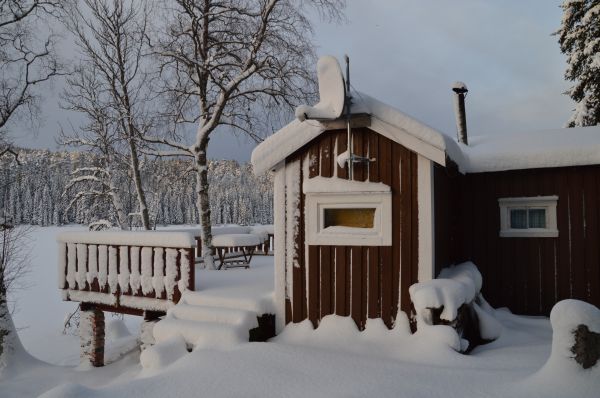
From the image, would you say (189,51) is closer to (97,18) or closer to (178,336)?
(97,18)

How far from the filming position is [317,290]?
228 inches

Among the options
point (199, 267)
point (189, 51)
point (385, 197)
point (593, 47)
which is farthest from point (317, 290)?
point (593, 47)

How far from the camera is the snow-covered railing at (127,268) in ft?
22.0

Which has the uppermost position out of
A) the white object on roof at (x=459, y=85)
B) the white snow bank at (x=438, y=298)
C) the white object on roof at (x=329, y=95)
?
the white object on roof at (x=459, y=85)

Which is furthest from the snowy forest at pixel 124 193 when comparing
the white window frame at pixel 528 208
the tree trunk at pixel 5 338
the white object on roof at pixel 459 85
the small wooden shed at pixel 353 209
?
the white object on roof at pixel 459 85

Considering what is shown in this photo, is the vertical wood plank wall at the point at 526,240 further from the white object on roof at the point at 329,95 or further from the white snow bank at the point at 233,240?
the white snow bank at the point at 233,240

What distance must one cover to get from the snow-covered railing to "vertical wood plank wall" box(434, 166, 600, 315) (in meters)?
4.18

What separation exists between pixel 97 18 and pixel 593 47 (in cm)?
1638

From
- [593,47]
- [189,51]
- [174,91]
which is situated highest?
[593,47]

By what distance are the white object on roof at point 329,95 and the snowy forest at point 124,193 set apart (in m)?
2.68

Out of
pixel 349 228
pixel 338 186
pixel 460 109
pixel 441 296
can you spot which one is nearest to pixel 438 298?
pixel 441 296

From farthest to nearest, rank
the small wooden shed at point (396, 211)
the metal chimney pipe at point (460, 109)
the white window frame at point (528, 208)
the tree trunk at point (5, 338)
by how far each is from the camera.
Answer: the metal chimney pipe at point (460, 109), the tree trunk at point (5, 338), the white window frame at point (528, 208), the small wooden shed at point (396, 211)

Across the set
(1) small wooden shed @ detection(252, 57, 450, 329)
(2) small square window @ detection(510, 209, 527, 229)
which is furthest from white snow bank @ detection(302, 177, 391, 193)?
(2) small square window @ detection(510, 209, 527, 229)

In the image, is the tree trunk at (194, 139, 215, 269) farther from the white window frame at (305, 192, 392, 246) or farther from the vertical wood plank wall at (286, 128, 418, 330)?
the white window frame at (305, 192, 392, 246)
